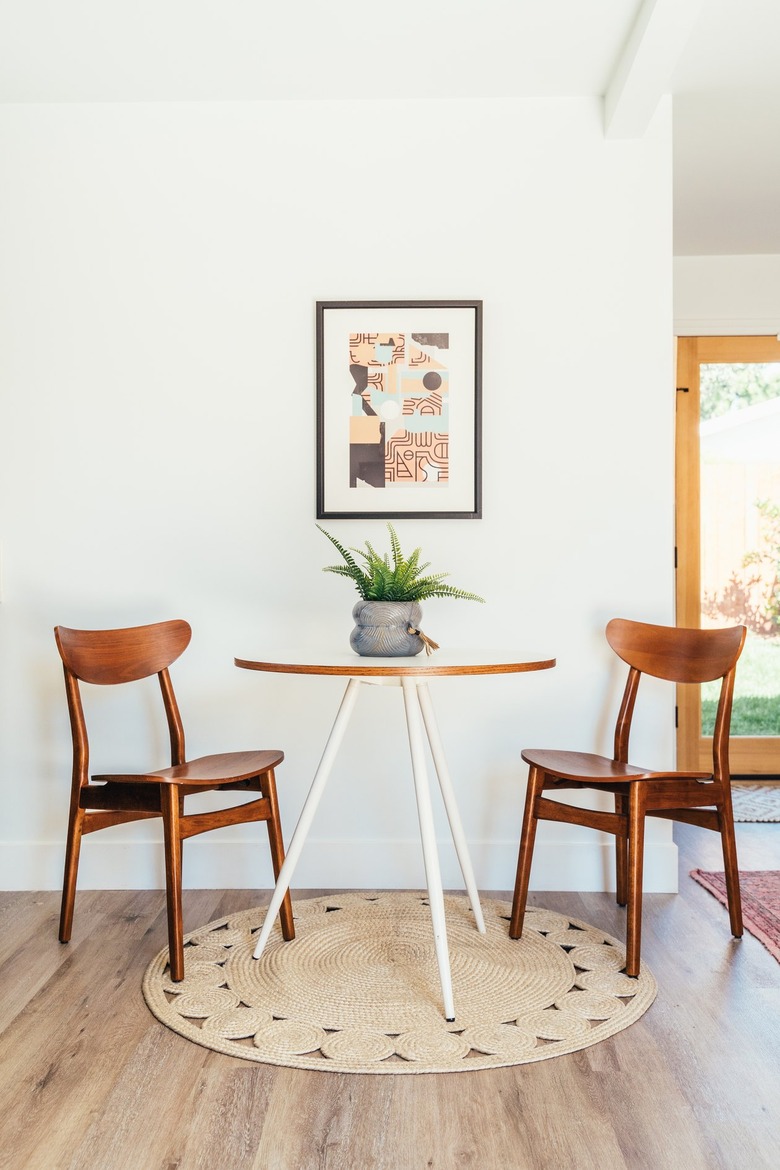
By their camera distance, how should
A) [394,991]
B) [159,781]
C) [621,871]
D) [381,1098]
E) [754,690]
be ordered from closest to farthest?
[381,1098] < [394,991] < [159,781] < [621,871] < [754,690]

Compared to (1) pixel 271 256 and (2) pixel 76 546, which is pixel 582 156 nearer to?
(1) pixel 271 256

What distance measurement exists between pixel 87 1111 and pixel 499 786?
1.50 meters

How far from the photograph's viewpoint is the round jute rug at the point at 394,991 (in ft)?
5.55

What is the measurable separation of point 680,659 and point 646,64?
160cm

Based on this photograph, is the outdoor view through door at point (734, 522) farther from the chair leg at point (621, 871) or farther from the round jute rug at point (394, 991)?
the round jute rug at point (394, 991)

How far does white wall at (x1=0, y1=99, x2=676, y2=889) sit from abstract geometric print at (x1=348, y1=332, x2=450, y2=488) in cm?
14

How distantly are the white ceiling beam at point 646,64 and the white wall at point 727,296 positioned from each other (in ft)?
5.17

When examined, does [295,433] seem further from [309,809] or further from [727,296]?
[727,296]

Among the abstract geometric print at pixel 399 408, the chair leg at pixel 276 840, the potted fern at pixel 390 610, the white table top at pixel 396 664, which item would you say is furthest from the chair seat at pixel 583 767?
the abstract geometric print at pixel 399 408

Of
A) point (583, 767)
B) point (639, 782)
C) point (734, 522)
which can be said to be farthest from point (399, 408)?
point (734, 522)

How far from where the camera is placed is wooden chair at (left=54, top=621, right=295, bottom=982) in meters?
2.03

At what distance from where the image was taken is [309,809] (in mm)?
2059

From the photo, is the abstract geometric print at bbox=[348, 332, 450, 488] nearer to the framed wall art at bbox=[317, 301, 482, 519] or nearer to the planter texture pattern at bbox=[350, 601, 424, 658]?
the framed wall art at bbox=[317, 301, 482, 519]

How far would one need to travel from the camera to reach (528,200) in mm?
2664
